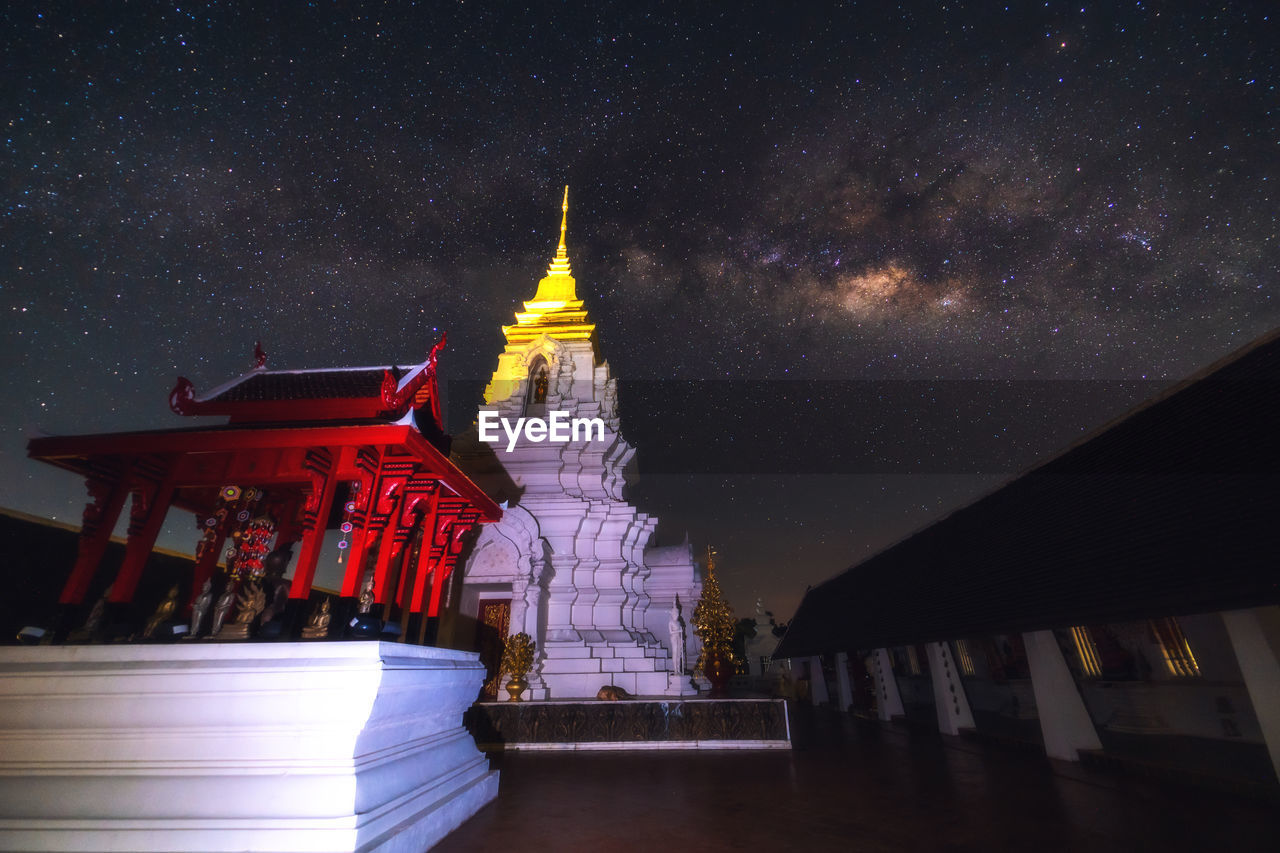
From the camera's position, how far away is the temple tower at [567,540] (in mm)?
13953

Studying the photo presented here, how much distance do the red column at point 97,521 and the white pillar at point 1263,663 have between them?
12868mm

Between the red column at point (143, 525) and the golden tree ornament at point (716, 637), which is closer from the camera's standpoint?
the red column at point (143, 525)

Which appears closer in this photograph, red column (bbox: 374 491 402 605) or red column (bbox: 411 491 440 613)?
red column (bbox: 374 491 402 605)

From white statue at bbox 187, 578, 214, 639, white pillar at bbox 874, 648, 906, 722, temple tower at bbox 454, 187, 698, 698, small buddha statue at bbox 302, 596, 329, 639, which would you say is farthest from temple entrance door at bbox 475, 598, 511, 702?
white pillar at bbox 874, 648, 906, 722

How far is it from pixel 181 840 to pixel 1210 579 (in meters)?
10.5

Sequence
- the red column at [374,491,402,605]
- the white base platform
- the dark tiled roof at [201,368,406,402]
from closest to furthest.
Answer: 1. the white base platform
2. the red column at [374,491,402,605]
3. the dark tiled roof at [201,368,406,402]

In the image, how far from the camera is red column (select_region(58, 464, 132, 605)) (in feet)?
19.3

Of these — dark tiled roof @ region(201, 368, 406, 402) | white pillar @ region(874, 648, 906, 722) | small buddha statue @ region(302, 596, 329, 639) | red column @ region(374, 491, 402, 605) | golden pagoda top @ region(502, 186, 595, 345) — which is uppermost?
golden pagoda top @ region(502, 186, 595, 345)

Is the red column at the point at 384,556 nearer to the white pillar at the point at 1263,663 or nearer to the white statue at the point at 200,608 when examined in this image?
the white statue at the point at 200,608

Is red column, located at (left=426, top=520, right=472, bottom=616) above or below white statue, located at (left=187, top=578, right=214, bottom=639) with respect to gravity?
above

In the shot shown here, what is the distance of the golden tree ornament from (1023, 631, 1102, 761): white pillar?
20.0ft

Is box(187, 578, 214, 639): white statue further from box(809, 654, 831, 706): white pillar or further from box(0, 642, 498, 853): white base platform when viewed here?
box(809, 654, 831, 706): white pillar

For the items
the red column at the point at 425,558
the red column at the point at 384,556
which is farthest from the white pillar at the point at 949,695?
the red column at the point at 384,556

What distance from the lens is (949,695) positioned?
13438 mm
